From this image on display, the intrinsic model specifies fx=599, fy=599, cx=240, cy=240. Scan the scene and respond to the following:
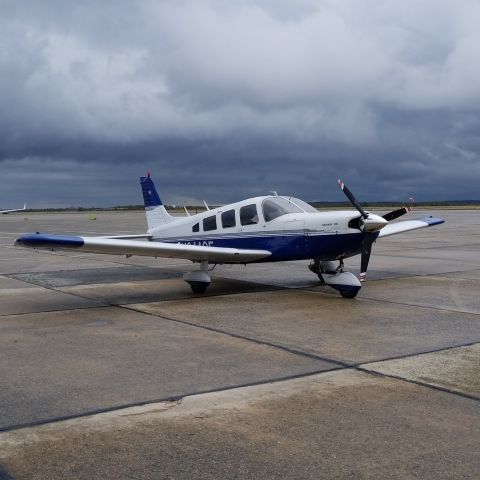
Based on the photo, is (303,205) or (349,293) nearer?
(349,293)

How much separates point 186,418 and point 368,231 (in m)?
7.24

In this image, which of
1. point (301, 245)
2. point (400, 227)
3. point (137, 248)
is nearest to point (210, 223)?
point (301, 245)

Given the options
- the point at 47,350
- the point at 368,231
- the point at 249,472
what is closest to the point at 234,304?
the point at 368,231

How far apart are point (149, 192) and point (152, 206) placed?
50 centimetres

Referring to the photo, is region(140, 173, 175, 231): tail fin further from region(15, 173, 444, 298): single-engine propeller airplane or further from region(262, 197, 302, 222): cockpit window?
region(262, 197, 302, 222): cockpit window

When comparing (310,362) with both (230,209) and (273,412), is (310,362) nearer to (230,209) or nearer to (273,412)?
(273,412)

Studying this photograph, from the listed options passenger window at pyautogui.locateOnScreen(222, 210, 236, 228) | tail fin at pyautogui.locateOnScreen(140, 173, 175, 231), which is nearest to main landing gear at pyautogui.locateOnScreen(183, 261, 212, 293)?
passenger window at pyautogui.locateOnScreen(222, 210, 236, 228)

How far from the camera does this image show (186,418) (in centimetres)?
A: 488

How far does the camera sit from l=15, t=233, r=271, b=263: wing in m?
9.83

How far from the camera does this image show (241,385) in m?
5.78

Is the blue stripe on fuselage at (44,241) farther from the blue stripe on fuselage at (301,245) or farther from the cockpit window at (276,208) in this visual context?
the cockpit window at (276,208)

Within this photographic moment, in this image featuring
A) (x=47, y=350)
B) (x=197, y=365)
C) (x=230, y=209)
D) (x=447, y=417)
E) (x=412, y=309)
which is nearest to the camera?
(x=447, y=417)

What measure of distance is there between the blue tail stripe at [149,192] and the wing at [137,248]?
4.93 metres

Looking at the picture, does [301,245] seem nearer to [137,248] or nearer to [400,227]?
[137,248]
